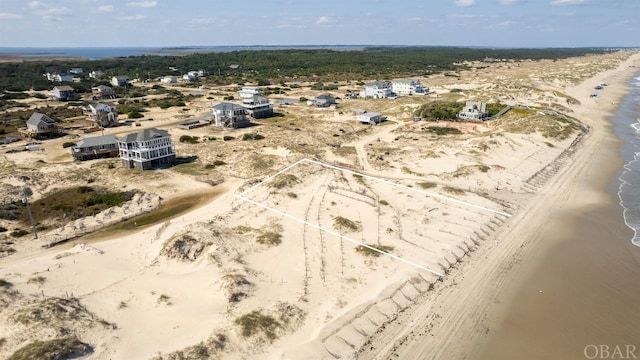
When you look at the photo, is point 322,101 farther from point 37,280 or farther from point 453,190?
point 37,280

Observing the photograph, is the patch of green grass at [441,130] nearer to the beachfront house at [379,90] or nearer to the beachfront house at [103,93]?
the beachfront house at [379,90]

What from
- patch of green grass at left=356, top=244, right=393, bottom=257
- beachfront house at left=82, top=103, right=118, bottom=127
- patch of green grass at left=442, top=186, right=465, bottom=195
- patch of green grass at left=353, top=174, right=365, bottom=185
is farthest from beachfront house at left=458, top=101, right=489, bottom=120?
beachfront house at left=82, top=103, right=118, bottom=127

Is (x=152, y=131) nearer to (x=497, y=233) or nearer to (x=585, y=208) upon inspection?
(x=497, y=233)

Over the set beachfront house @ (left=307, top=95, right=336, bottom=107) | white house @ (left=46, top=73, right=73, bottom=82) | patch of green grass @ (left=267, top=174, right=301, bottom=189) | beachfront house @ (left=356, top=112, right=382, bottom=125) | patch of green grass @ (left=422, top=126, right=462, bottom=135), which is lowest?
patch of green grass @ (left=267, top=174, right=301, bottom=189)

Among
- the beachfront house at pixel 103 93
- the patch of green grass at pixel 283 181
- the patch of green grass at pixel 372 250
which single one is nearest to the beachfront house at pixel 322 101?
the patch of green grass at pixel 283 181

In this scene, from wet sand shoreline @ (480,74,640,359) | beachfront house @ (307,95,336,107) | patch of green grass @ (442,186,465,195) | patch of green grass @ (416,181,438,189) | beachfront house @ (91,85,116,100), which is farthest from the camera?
beachfront house @ (91,85,116,100)

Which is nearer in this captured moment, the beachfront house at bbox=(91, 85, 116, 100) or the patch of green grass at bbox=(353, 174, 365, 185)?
the patch of green grass at bbox=(353, 174, 365, 185)

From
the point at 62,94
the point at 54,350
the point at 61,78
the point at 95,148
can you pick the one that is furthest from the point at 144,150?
the point at 61,78

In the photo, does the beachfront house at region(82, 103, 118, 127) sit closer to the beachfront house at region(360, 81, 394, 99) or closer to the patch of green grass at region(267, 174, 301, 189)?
the patch of green grass at region(267, 174, 301, 189)
